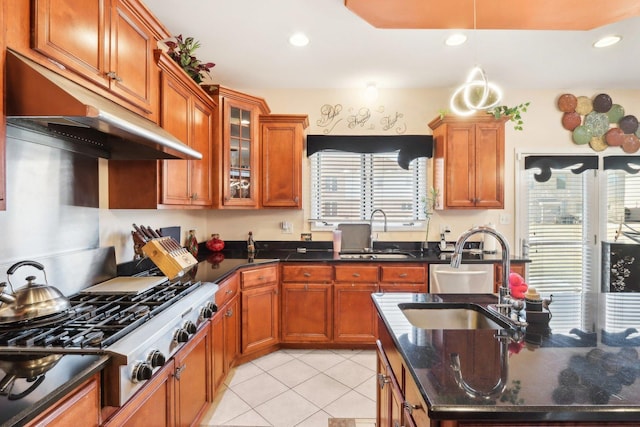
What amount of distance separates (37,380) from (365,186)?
10.4ft

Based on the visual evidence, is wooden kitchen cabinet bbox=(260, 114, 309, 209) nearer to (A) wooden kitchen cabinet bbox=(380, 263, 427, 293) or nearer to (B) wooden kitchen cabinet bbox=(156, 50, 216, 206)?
(B) wooden kitchen cabinet bbox=(156, 50, 216, 206)

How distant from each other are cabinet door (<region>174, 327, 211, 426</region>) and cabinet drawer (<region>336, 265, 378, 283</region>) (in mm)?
1387

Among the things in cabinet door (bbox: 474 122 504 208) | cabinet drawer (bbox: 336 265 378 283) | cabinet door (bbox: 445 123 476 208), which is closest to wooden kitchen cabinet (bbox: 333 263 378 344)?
cabinet drawer (bbox: 336 265 378 283)

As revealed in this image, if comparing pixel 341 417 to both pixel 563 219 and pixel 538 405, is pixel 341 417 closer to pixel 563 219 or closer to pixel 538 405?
pixel 538 405

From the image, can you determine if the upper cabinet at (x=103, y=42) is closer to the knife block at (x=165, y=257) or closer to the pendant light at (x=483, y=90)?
the knife block at (x=165, y=257)

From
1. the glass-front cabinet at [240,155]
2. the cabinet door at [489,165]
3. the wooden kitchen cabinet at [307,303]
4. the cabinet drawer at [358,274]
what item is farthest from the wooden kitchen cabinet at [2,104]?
the cabinet door at [489,165]

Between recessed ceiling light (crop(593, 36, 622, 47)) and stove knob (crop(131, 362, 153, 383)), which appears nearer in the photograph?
stove knob (crop(131, 362, 153, 383))

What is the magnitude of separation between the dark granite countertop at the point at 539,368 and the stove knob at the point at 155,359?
0.92 meters

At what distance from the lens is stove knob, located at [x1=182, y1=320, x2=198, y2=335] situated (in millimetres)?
1549

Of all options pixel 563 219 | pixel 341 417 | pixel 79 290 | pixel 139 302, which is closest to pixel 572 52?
pixel 563 219

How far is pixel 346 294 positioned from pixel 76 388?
7.54ft

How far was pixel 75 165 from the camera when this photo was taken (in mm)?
1759

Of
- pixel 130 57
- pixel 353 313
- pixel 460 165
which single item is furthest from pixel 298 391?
pixel 460 165

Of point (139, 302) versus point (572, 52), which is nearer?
point (139, 302)
